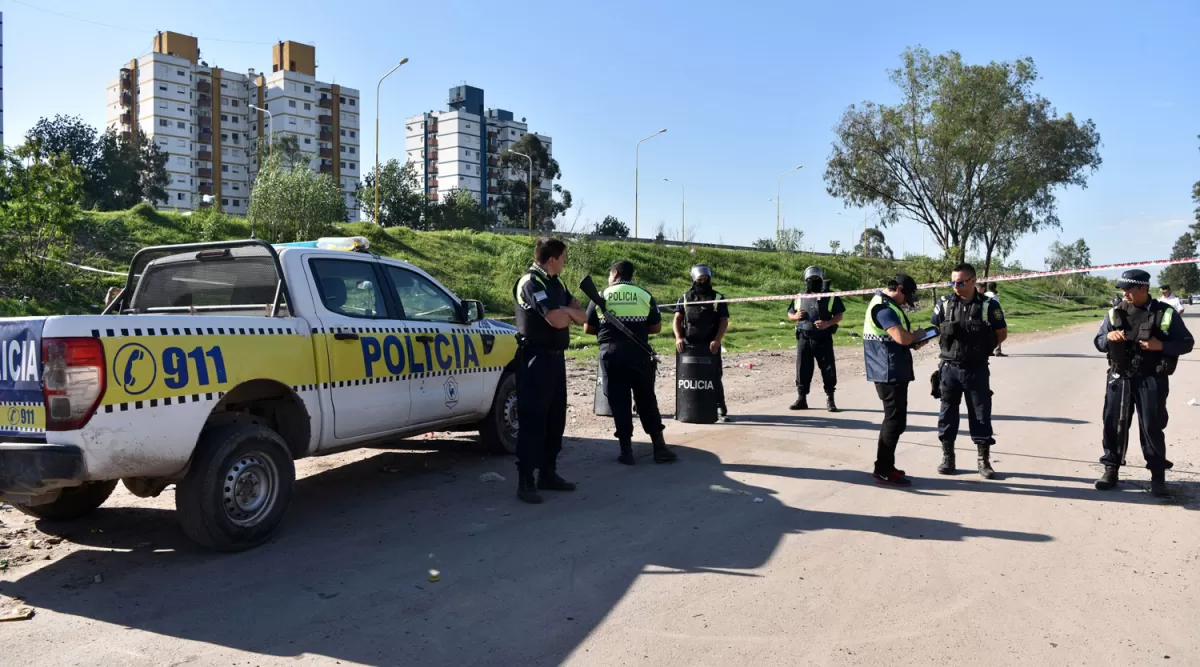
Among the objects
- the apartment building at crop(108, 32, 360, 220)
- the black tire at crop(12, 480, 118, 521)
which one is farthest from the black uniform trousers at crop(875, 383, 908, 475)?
the apartment building at crop(108, 32, 360, 220)

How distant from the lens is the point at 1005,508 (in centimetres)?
597

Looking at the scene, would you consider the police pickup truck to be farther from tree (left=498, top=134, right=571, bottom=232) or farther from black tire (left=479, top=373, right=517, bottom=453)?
tree (left=498, top=134, right=571, bottom=232)

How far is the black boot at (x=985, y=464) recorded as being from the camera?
6867 millimetres

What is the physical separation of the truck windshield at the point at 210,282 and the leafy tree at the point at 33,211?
14.7 m

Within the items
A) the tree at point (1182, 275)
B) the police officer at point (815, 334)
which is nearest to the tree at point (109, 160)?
the police officer at point (815, 334)

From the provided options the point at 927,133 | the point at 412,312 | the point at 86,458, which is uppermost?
the point at 927,133

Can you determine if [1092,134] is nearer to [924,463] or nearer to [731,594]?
[924,463]

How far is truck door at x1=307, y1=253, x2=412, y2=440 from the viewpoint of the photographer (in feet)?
18.6

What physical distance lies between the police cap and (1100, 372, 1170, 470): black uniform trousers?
703mm

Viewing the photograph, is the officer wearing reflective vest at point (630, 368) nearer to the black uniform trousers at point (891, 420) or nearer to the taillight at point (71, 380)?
the black uniform trousers at point (891, 420)

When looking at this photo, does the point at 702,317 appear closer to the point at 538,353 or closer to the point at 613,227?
the point at 538,353

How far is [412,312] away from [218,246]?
1521 mm

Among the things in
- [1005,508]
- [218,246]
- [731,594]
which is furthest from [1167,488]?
[218,246]

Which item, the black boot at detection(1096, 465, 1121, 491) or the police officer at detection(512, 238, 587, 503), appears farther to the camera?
the black boot at detection(1096, 465, 1121, 491)
